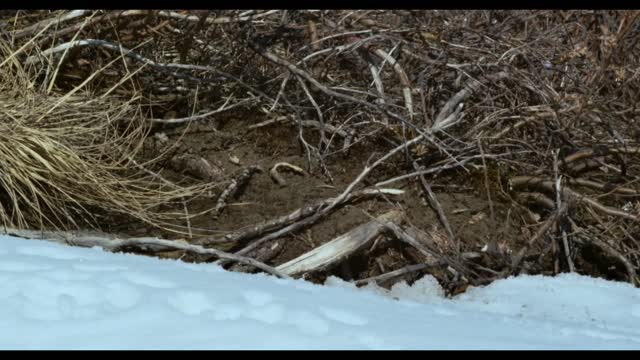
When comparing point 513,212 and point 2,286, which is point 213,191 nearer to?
point 513,212

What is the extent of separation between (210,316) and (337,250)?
1.70 m

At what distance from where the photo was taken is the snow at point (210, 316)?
2.12 meters

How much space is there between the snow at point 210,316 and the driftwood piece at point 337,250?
0.90 m

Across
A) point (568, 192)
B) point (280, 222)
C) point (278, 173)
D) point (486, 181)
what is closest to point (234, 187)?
point (278, 173)

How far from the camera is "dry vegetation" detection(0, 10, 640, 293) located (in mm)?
4094

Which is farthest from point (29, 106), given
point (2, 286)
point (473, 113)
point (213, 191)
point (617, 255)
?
point (617, 255)

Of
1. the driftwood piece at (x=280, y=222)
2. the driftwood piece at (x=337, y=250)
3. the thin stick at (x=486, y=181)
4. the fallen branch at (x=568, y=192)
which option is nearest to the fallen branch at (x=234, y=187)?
the driftwood piece at (x=280, y=222)

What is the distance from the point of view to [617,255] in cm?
409

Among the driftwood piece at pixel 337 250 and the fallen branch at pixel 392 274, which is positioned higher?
the driftwood piece at pixel 337 250

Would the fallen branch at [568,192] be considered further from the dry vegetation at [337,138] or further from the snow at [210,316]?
the snow at [210,316]

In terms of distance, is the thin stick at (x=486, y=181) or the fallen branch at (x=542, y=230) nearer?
the fallen branch at (x=542, y=230)

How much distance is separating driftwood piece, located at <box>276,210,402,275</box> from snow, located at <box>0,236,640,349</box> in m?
0.90

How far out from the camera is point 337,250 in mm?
3986

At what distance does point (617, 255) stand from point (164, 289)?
2.41 metres
